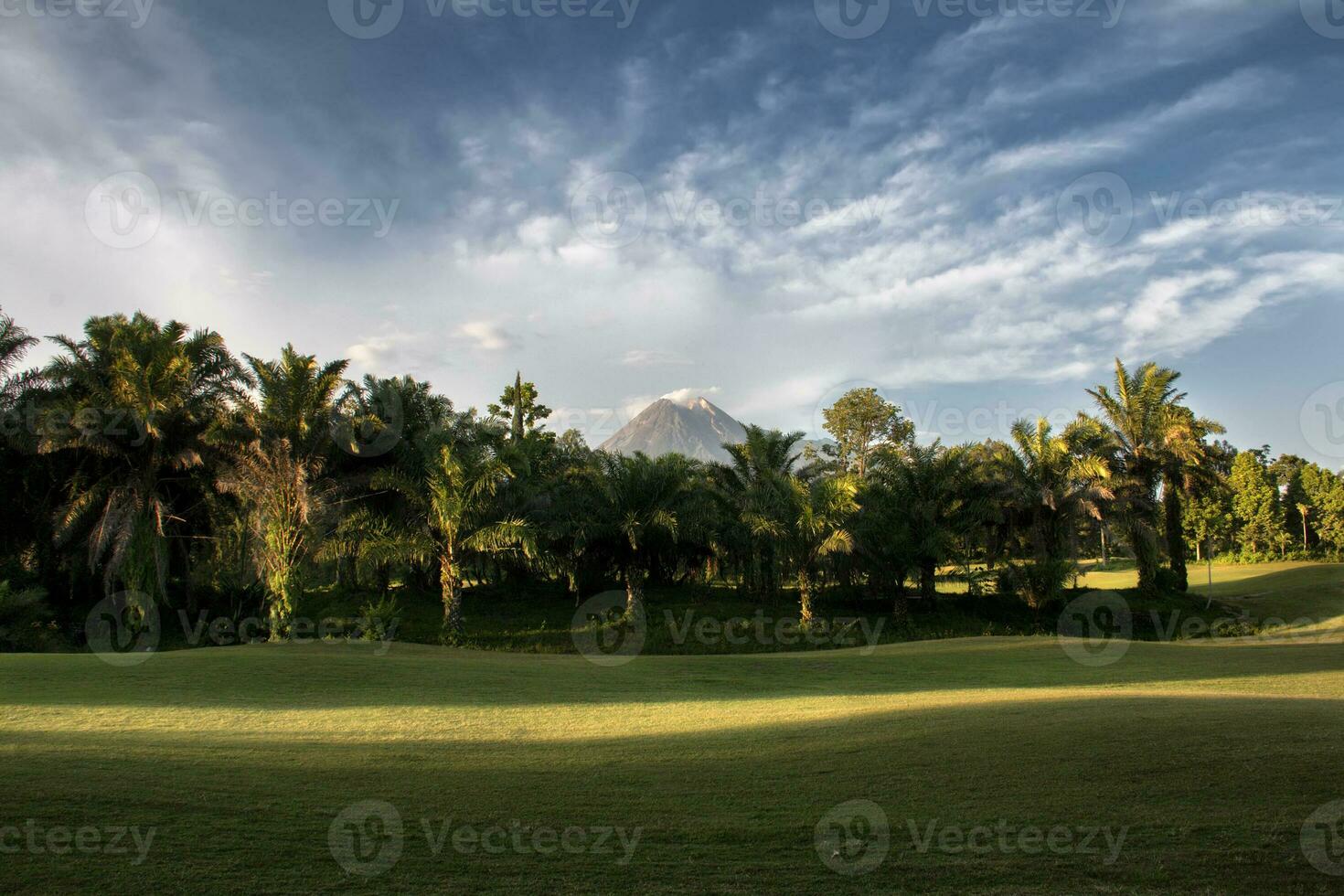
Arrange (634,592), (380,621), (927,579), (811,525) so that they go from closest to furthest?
(380,621) < (811,525) < (634,592) < (927,579)

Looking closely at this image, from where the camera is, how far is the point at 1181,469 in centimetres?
4112

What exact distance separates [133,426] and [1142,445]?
145ft

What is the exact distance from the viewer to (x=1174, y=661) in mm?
21875

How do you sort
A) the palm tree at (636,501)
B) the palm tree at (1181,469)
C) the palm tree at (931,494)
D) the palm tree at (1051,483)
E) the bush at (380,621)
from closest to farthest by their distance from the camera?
the bush at (380,621) < the palm tree at (636,501) < the palm tree at (931,494) < the palm tree at (1051,483) < the palm tree at (1181,469)

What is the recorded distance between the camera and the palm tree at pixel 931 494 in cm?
3344

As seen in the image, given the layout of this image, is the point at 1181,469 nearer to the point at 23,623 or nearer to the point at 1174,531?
the point at 1174,531

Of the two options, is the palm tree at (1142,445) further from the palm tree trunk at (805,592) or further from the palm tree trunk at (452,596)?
the palm tree trunk at (452,596)

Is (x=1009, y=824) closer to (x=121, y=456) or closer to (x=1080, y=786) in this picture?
(x=1080, y=786)

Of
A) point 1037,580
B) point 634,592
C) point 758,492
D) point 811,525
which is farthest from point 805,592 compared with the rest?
point 1037,580

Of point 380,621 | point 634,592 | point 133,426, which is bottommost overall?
point 380,621

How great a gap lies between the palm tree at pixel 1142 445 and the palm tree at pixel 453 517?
2985 cm

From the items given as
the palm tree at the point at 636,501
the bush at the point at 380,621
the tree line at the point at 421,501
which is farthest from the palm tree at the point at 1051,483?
the bush at the point at 380,621

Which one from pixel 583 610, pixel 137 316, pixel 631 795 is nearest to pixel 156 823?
pixel 631 795

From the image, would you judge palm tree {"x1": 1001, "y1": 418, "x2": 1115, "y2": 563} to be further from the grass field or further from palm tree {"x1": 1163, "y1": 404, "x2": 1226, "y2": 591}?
the grass field
